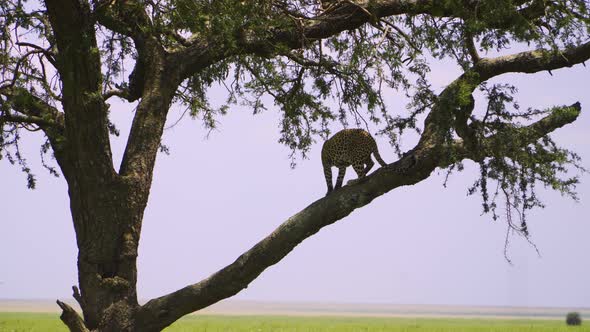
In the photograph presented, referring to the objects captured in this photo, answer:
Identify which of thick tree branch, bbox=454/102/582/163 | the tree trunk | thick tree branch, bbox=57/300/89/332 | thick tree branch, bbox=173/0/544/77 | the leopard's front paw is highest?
thick tree branch, bbox=173/0/544/77

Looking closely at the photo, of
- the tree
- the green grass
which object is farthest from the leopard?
the green grass

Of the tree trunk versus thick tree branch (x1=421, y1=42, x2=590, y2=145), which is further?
the tree trunk

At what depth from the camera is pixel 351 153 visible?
11141 mm

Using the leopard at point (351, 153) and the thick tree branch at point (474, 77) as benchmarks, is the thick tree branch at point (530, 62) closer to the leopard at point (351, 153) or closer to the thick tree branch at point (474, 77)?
the thick tree branch at point (474, 77)

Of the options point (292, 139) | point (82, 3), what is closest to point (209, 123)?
point (292, 139)

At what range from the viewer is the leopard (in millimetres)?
11102

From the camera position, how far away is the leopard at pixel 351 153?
11102 mm

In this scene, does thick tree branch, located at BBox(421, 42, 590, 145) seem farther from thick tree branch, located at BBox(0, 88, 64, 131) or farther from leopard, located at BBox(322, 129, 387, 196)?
thick tree branch, located at BBox(0, 88, 64, 131)

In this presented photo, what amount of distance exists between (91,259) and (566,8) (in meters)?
6.34

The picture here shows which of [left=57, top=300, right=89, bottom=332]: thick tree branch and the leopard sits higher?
the leopard

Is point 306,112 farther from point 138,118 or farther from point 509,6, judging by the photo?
point 509,6

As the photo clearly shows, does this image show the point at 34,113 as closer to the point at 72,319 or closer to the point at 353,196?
the point at 72,319

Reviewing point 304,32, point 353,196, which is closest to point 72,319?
point 353,196

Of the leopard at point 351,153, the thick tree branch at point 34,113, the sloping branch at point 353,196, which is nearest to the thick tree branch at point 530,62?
the sloping branch at point 353,196
